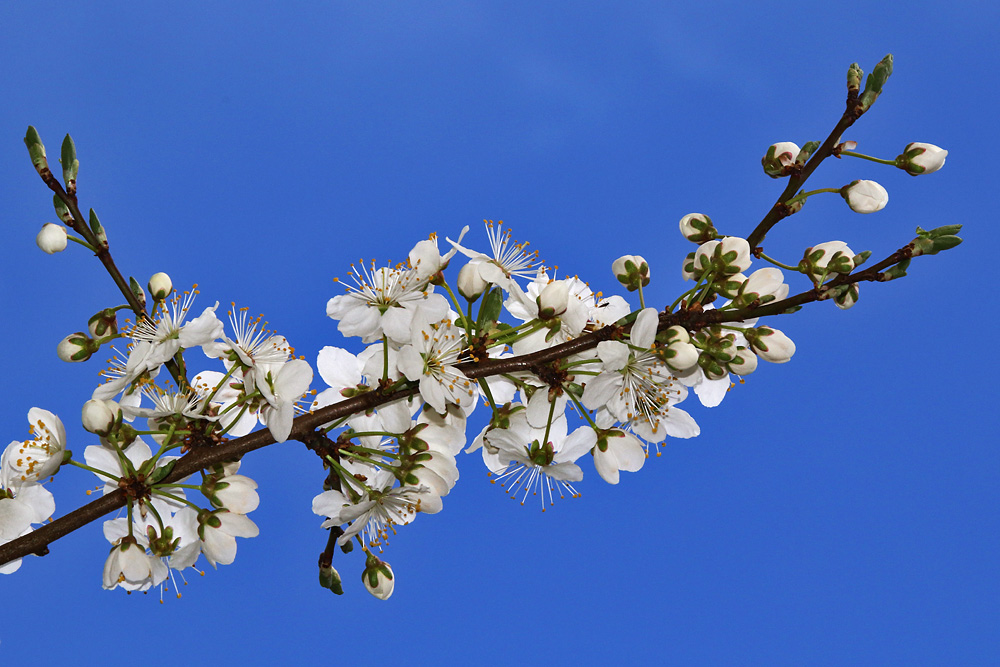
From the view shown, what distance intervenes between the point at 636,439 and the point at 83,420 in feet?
4.92

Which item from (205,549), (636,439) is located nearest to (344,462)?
(205,549)

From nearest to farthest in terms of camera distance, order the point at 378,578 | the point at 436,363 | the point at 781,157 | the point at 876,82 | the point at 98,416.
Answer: the point at 98,416 < the point at 436,363 < the point at 876,82 < the point at 781,157 < the point at 378,578

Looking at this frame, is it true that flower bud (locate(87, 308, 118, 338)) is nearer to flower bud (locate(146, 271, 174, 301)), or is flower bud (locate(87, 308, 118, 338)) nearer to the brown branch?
flower bud (locate(146, 271, 174, 301))

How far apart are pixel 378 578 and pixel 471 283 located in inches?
38.2

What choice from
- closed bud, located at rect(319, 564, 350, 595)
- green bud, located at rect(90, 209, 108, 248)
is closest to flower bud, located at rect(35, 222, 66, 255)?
green bud, located at rect(90, 209, 108, 248)

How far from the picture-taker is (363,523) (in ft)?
7.33

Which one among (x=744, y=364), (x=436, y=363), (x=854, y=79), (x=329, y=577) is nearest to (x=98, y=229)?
(x=436, y=363)

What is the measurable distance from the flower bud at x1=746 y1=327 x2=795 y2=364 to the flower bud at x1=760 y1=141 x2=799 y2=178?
1.60 ft

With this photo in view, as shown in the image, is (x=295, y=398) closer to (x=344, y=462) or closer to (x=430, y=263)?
(x=344, y=462)

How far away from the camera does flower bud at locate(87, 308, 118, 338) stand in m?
2.33

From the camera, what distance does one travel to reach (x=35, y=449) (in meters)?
2.21

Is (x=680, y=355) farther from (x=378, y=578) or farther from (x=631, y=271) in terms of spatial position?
(x=378, y=578)

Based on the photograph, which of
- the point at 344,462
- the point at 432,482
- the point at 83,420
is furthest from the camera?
the point at 344,462

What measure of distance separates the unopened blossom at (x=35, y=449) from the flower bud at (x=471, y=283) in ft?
3.70
